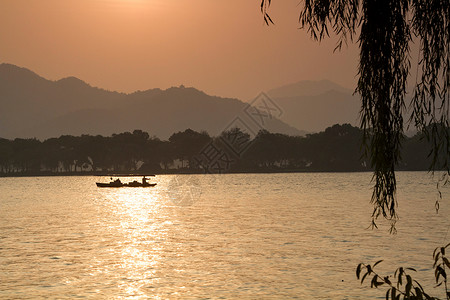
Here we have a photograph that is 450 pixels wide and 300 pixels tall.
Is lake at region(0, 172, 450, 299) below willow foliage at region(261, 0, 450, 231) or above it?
below

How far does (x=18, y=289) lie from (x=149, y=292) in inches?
230

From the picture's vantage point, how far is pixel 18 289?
94.0ft

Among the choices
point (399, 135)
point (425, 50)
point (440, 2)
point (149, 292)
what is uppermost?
point (440, 2)

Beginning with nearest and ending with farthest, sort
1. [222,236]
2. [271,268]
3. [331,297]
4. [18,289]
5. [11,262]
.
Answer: [331,297] → [18,289] → [271,268] → [11,262] → [222,236]

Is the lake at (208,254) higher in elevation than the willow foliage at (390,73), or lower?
lower

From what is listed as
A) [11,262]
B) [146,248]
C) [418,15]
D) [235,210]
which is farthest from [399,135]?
[235,210]

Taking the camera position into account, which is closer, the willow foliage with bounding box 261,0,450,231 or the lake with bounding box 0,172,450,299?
the willow foliage with bounding box 261,0,450,231

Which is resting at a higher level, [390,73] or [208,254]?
[390,73]

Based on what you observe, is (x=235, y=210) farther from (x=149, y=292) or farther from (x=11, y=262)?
(x=149, y=292)

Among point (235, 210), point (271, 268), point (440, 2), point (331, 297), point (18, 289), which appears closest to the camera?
Answer: point (440, 2)

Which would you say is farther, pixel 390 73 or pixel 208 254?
pixel 208 254

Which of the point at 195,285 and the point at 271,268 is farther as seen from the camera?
the point at 271,268

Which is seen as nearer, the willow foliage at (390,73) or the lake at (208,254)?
the willow foliage at (390,73)

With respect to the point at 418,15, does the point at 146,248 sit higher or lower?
lower
